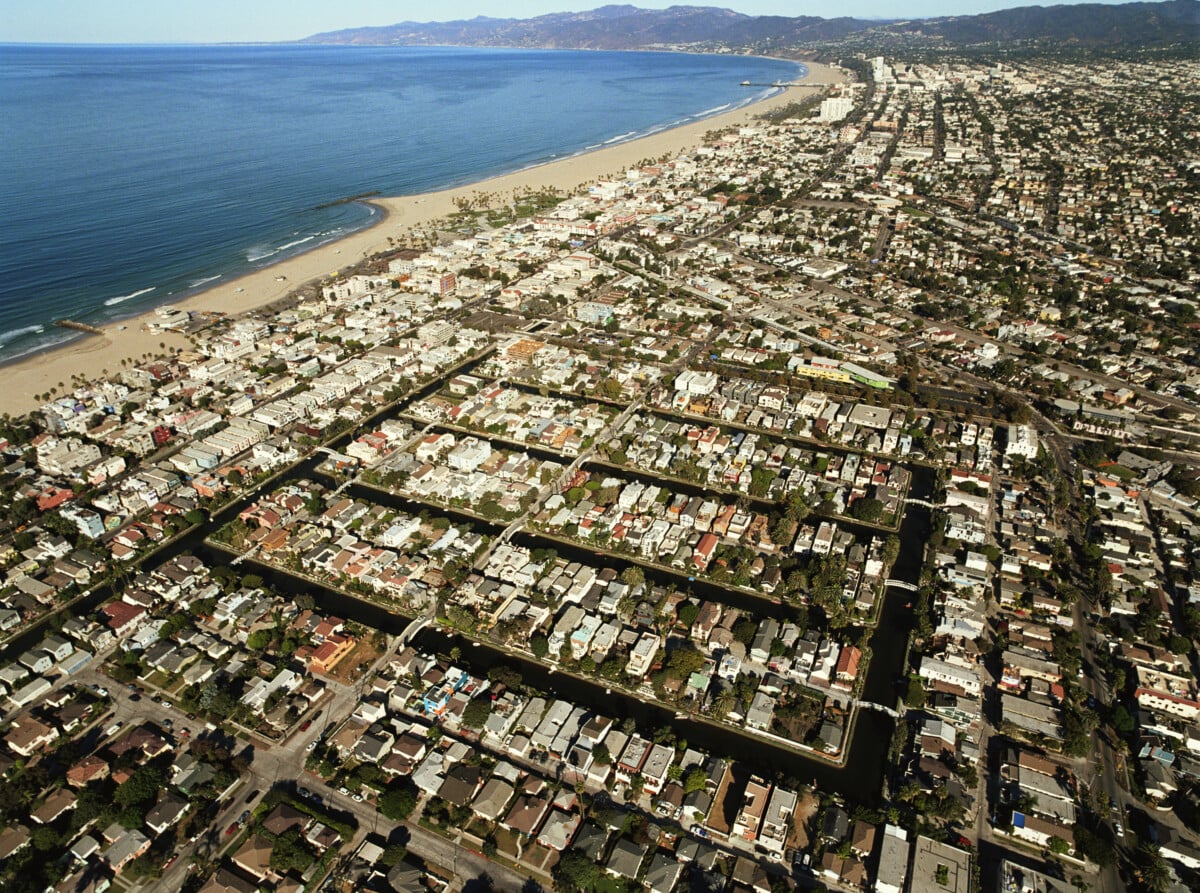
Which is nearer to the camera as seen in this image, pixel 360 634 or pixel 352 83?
pixel 360 634

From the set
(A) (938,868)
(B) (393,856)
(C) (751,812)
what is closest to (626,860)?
(C) (751,812)

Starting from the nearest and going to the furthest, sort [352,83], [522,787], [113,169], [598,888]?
[598,888], [522,787], [113,169], [352,83]

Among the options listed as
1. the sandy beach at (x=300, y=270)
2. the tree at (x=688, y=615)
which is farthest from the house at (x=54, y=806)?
the sandy beach at (x=300, y=270)

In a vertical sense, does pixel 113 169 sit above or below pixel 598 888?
above

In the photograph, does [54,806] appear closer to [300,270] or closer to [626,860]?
[626,860]

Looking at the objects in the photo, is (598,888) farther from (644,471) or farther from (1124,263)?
(1124,263)

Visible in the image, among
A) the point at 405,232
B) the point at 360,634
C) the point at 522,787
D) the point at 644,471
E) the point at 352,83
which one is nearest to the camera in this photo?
the point at 522,787

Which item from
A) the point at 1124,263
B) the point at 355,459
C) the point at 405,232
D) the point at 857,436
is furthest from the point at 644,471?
the point at 1124,263
